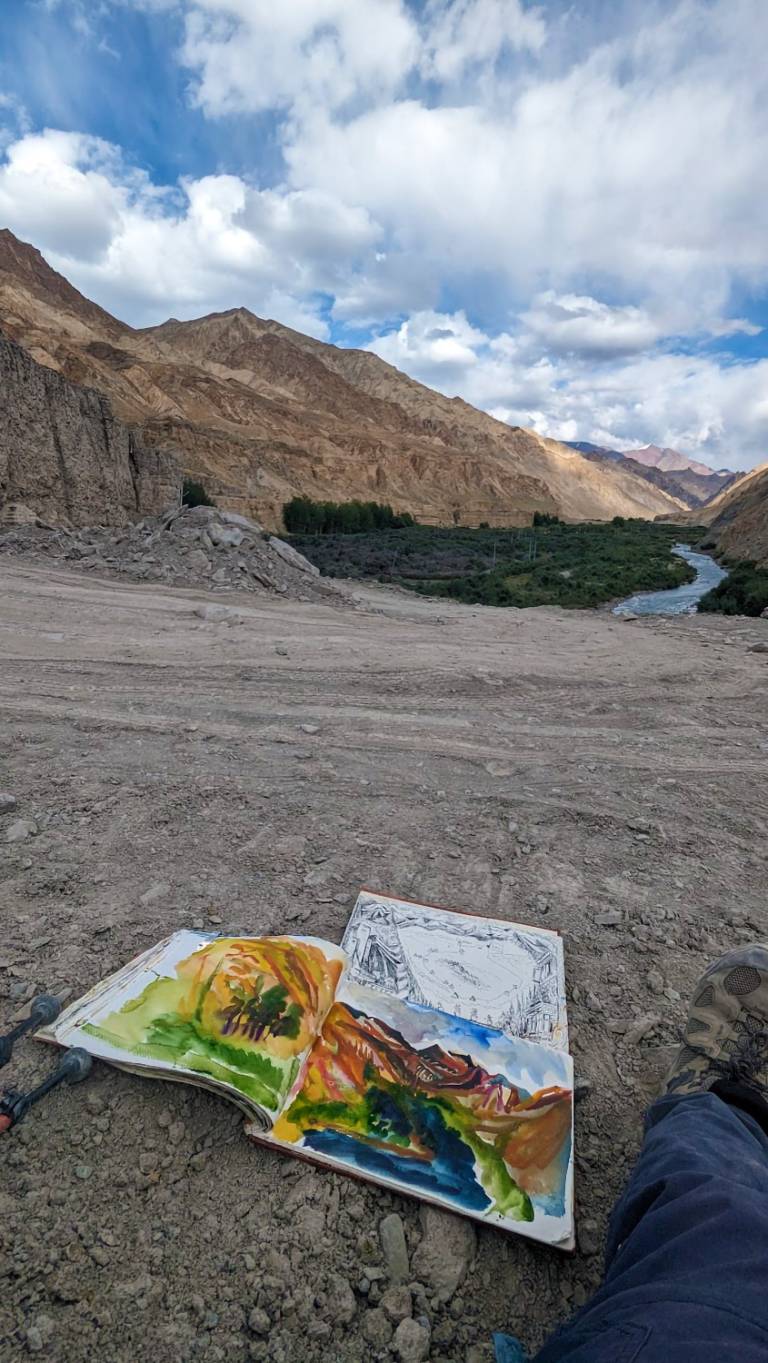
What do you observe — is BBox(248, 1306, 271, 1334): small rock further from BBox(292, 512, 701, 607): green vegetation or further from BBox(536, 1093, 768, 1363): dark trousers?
BBox(292, 512, 701, 607): green vegetation

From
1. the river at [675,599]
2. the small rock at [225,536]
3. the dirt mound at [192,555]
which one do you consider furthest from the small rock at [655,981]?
the river at [675,599]

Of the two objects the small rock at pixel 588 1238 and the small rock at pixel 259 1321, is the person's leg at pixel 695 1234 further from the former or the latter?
the small rock at pixel 259 1321

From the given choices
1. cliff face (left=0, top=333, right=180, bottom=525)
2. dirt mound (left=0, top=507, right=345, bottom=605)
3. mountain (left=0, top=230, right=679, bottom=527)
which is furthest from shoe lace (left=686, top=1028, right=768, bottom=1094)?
mountain (left=0, top=230, right=679, bottom=527)

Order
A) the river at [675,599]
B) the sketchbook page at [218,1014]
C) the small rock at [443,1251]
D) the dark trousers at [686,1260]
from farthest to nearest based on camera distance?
the river at [675,599] → the sketchbook page at [218,1014] → the small rock at [443,1251] → the dark trousers at [686,1260]

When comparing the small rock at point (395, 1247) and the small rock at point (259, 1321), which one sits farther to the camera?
Result: the small rock at point (395, 1247)

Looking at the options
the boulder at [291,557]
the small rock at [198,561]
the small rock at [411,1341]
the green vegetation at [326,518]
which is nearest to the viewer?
the small rock at [411,1341]

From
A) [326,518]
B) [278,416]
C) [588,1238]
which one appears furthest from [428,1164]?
[278,416]

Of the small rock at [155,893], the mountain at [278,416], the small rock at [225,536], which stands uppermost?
the mountain at [278,416]
